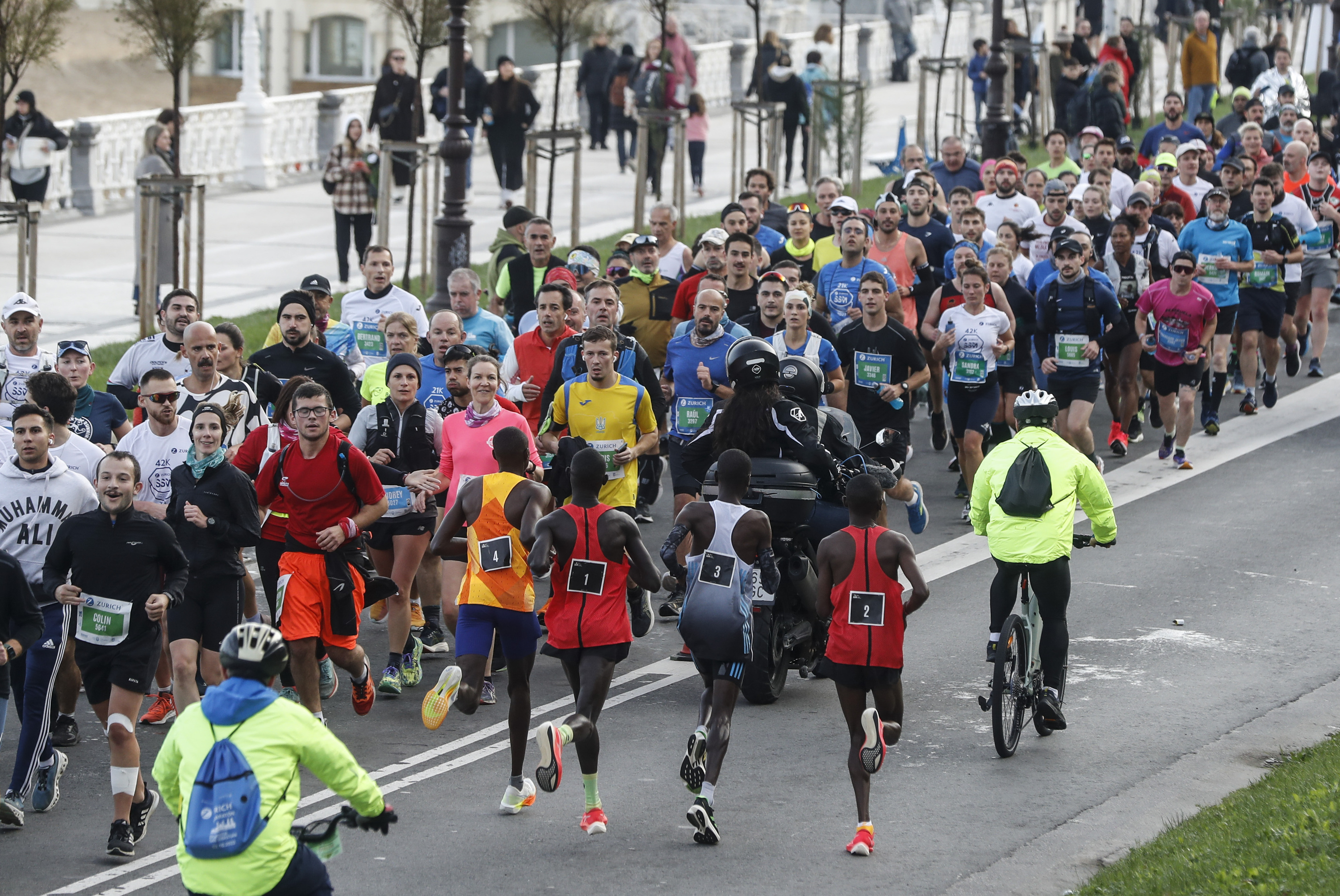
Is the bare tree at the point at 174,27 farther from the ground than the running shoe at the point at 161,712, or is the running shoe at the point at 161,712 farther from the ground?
the bare tree at the point at 174,27

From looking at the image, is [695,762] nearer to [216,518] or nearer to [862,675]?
[862,675]

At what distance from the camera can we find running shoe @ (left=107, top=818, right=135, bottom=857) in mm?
8547

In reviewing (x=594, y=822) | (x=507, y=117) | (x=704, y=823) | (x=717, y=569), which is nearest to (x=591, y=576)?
(x=717, y=569)

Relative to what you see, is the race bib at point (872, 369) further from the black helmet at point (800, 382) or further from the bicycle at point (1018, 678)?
the bicycle at point (1018, 678)

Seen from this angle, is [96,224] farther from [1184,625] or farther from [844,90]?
[1184,625]

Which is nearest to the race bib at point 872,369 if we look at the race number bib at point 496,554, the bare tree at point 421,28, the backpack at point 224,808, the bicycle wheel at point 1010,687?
the bicycle wheel at point 1010,687

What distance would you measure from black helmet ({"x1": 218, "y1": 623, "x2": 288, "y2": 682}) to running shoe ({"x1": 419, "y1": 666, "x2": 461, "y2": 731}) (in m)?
2.62

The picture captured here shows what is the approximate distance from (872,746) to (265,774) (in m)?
3.16

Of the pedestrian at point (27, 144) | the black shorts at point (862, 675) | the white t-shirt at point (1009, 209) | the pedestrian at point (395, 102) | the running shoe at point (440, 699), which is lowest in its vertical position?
the running shoe at point (440, 699)

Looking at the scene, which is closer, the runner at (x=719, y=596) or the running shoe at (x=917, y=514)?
the runner at (x=719, y=596)

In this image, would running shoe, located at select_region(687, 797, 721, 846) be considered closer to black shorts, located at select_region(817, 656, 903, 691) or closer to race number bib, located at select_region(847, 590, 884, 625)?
black shorts, located at select_region(817, 656, 903, 691)

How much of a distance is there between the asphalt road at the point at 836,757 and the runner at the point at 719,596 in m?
0.36

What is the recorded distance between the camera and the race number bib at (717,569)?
9047 millimetres

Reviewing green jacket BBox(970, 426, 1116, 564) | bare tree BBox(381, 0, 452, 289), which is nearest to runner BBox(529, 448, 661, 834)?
green jacket BBox(970, 426, 1116, 564)
